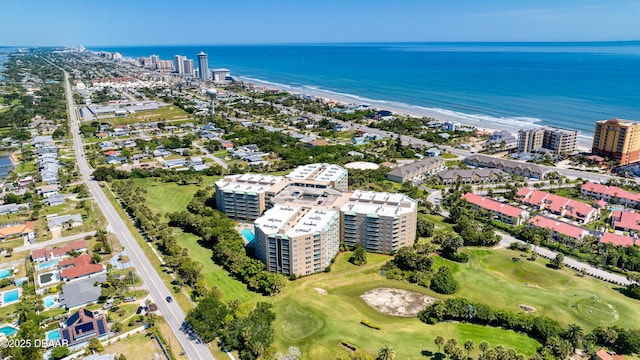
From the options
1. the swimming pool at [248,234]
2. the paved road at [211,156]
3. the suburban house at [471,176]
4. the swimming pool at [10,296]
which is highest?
the suburban house at [471,176]

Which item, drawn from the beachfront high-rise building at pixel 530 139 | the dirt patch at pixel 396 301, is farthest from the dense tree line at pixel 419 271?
the beachfront high-rise building at pixel 530 139

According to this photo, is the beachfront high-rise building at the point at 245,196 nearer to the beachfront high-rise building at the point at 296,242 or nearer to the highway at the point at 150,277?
the beachfront high-rise building at the point at 296,242

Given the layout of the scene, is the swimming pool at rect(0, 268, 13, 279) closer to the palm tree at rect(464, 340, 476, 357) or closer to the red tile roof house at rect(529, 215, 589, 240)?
the palm tree at rect(464, 340, 476, 357)

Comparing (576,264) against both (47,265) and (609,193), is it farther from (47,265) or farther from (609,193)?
(47,265)

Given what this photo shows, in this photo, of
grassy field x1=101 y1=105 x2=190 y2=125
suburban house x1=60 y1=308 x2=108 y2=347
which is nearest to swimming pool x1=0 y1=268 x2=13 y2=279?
suburban house x1=60 y1=308 x2=108 y2=347

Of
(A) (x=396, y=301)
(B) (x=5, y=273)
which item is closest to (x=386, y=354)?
(A) (x=396, y=301)

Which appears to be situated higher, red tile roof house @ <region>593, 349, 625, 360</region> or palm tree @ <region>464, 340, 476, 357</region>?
palm tree @ <region>464, 340, 476, 357</region>

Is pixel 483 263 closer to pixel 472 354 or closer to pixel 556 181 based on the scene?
pixel 472 354
